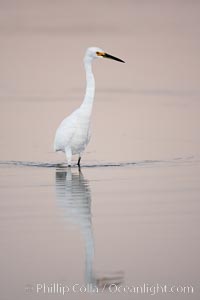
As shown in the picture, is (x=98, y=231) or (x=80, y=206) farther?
(x=80, y=206)

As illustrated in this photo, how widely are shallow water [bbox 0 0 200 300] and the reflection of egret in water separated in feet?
0.06

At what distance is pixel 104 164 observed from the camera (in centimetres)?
1421

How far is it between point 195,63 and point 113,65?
8.90ft

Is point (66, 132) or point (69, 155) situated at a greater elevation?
point (66, 132)

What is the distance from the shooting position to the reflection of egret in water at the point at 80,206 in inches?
293

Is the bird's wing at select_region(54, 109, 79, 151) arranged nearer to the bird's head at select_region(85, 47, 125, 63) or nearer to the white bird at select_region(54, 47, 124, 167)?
the white bird at select_region(54, 47, 124, 167)

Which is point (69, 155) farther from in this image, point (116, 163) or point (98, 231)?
point (98, 231)

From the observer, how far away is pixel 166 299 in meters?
6.95

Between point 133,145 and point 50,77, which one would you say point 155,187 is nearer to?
point 133,145

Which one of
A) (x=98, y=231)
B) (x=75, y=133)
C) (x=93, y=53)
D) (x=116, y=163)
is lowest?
(x=98, y=231)

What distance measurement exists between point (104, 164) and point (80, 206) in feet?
13.4

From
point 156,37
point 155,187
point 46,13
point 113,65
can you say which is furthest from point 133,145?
point 46,13

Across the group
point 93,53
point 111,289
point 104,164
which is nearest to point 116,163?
point 104,164

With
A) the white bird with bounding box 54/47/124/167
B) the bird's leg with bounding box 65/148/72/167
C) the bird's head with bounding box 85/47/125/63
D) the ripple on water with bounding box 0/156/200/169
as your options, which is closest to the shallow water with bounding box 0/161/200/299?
the ripple on water with bounding box 0/156/200/169
